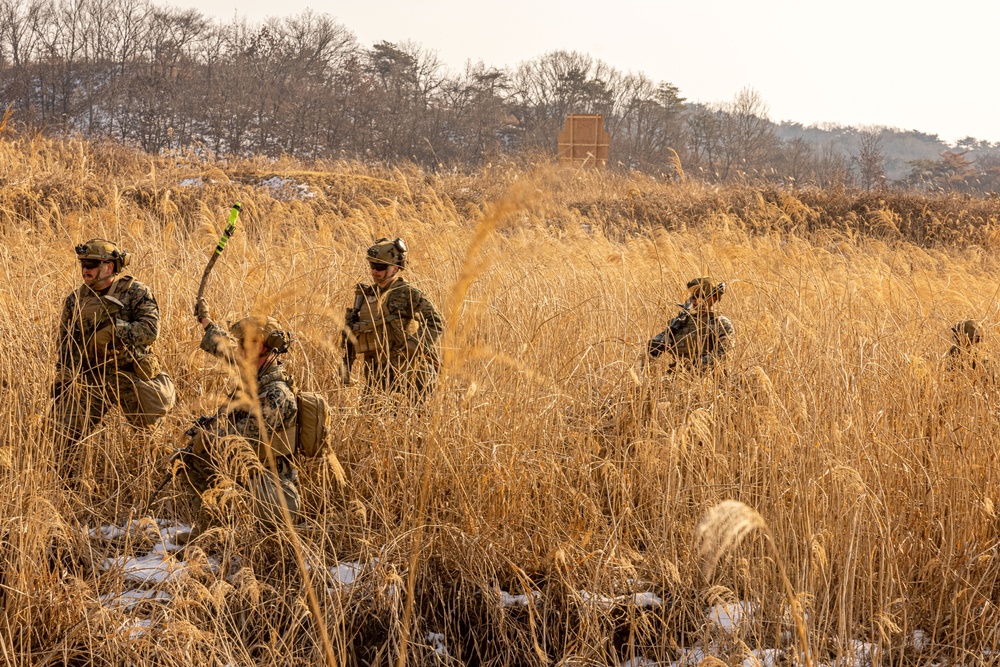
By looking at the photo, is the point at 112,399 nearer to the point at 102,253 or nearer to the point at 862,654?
the point at 102,253

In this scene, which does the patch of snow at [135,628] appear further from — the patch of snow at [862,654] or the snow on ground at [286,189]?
the snow on ground at [286,189]

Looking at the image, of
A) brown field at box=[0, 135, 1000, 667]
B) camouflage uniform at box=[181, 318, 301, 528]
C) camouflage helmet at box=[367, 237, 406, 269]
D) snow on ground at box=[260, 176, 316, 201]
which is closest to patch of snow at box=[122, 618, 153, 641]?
brown field at box=[0, 135, 1000, 667]

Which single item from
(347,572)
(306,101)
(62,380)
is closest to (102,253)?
(62,380)

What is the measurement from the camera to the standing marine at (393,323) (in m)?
4.27

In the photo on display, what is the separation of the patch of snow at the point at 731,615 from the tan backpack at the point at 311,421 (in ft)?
4.76

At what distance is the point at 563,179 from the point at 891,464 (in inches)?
456

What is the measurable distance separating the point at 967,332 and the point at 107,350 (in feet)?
12.8

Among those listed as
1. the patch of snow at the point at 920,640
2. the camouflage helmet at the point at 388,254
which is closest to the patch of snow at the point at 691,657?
the patch of snow at the point at 920,640

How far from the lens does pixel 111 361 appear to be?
3887 millimetres

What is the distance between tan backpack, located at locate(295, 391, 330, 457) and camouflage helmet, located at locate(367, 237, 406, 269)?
4.35 ft

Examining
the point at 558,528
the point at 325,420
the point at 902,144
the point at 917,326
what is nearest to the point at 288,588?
the point at 325,420

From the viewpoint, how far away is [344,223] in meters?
7.15

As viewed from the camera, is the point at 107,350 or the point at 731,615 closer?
Result: the point at 731,615

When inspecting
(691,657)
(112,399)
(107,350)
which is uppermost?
(107,350)
